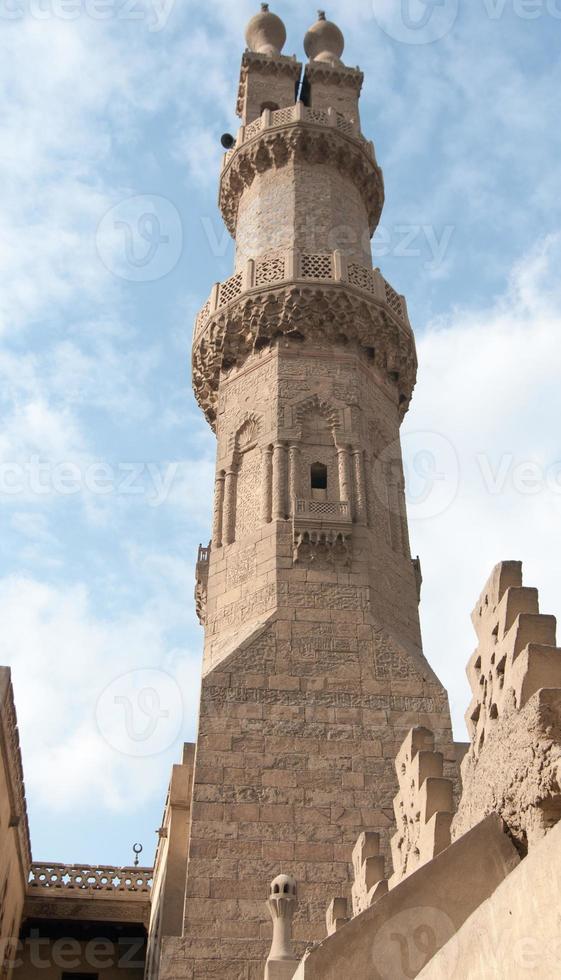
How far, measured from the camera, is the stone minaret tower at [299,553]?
37.1 feet

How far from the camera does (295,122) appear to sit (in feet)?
61.9

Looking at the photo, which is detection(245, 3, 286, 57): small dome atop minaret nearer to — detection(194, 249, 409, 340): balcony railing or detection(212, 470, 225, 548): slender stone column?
detection(194, 249, 409, 340): balcony railing

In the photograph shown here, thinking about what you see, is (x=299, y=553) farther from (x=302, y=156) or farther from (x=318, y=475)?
(x=302, y=156)

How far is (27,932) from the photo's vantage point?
1922 centimetres

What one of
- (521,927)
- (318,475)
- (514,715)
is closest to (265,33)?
(318,475)

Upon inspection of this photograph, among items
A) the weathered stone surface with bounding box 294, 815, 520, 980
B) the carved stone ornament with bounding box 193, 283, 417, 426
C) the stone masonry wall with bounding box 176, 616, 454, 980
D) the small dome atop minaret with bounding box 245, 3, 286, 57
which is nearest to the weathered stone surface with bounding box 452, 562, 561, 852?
the weathered stone surface with bounding box 294, 815, 520, 980

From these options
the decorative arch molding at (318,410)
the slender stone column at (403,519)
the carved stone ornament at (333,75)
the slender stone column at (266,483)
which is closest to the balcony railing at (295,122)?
the carved stone ornament at (333,75)

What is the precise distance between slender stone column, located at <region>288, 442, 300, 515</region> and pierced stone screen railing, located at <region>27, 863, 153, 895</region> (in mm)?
9652

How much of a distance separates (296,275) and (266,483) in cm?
382

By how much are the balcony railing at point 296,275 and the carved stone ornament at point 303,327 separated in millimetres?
220

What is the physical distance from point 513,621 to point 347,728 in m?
7.44

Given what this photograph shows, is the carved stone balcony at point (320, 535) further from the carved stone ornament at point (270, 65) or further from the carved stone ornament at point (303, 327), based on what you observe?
the carved stone ornament at point (270, 65)

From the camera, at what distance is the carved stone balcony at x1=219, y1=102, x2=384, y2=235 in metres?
18.8

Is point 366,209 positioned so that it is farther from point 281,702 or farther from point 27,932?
point 27,932
